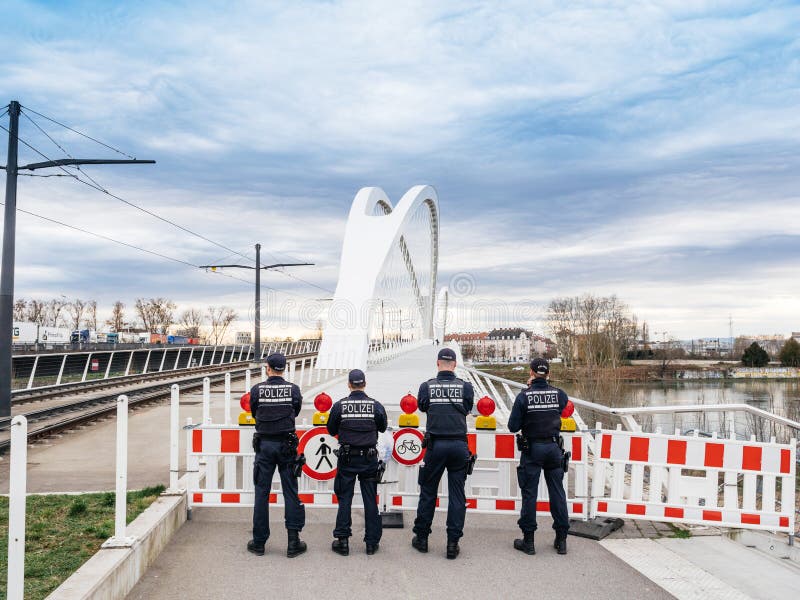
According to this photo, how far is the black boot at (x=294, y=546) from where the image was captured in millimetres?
5766

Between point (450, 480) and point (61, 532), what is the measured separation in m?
3.54

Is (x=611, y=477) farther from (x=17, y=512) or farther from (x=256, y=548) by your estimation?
(x=17, y=512)

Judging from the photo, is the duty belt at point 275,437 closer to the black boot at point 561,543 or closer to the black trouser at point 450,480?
the black trouser at point 450,480

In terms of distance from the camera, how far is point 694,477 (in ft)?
21.9

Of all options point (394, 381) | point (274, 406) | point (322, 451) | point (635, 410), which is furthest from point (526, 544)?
point (394, 381)

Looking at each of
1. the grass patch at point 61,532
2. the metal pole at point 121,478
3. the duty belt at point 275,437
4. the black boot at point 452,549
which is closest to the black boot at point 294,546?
the duty belt at point 275,437

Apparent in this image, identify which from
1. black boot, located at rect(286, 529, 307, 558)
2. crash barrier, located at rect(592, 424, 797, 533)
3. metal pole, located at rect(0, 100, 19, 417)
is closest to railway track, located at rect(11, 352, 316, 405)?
metal pole, located at rect(0, 100, 19, 417)

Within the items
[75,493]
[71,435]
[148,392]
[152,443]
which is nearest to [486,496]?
[75,493]

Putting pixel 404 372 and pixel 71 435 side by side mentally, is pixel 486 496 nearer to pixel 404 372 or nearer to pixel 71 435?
pixel 71 435

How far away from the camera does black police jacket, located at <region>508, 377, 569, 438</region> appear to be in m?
6.15

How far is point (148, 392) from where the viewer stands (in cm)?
2172

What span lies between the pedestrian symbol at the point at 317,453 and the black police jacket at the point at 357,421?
77 cm

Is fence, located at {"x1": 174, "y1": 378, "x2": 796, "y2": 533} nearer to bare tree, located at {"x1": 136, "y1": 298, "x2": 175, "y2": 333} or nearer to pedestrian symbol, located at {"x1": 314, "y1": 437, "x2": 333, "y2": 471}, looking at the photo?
pedestrian symbol, located at {"x1": 314, "y1": 437, "x2": 333, "y2": 471}

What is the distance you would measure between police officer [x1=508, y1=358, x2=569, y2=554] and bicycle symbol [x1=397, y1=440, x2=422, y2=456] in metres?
1.12
